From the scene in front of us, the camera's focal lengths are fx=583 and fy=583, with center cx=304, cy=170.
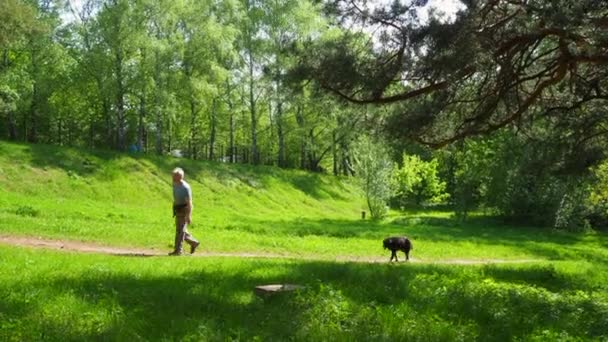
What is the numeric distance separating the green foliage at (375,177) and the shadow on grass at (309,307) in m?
26.2

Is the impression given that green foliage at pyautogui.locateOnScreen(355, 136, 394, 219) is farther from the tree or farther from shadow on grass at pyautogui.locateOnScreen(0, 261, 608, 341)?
shadow on grass at pyautogui.locateOnScreen(0, 261, 608, 341)

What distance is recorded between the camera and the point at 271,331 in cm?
709

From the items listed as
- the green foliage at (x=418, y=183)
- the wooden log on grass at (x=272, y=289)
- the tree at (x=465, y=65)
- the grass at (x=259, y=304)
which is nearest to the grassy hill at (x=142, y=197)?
the green foliage at (x=418, y=183)

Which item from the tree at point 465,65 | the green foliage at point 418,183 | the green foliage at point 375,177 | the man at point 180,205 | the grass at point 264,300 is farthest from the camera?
the green foliage at point 418,183

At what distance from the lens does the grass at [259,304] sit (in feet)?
22.7

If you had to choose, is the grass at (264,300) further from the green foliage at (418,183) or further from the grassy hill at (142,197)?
the green foliage at (418,183)

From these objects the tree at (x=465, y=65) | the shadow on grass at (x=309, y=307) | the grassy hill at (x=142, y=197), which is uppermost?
the tree at (x=465, y=65)

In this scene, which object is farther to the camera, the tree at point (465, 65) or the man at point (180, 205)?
the man at point (180, 205)

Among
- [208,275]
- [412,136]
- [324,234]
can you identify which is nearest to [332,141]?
[324,234]

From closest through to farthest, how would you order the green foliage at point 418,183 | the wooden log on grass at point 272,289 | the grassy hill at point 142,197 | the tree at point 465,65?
1. the wooden log on grass at point 272,289
2. the tree at point 465,65
3. the grassy hill at point 142,197
4. the green foliage at point 418,183

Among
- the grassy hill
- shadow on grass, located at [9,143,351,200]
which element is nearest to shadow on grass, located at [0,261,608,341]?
the grassy hill

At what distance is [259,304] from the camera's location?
8.29m

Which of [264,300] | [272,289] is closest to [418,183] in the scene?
Result: [272,289]

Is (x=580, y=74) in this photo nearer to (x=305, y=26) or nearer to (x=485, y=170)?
(x=485, y=170)
